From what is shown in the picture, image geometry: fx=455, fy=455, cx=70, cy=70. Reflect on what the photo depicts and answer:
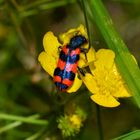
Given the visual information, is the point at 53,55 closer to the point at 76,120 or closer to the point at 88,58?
the point at 88,58

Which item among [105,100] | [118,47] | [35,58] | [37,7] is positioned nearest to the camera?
[118,47]

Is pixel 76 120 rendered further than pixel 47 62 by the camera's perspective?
Yes

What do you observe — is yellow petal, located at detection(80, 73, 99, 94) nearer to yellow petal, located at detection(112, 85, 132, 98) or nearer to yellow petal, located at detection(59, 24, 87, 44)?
yellow petal, located at detection(112, 85, 132, 98)

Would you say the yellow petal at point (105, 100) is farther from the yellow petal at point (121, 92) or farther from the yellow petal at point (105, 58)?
the yellow petal at point (105, 58)

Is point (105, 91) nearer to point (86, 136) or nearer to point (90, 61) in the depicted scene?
point (90, 61)

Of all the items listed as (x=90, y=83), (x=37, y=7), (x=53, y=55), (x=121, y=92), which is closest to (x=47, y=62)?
(x=53, y=55)

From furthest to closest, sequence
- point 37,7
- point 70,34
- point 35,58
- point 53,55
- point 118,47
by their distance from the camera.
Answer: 1. point 35,58
2. point 37,7
3. point 70,34
4. point 53,55
5. point 118,47

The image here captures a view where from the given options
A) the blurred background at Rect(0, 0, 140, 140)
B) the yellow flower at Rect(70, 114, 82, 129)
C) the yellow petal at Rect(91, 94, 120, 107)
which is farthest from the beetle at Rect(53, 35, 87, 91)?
the blurred background at Rect(0, 0, 140, 140)
